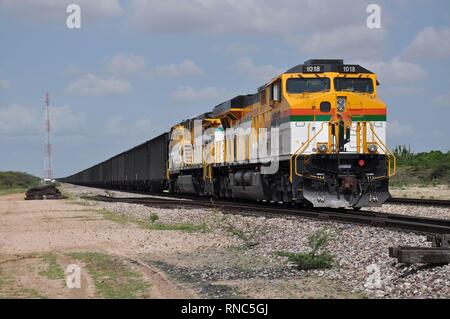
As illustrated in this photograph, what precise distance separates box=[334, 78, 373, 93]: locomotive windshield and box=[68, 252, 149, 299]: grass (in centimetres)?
962

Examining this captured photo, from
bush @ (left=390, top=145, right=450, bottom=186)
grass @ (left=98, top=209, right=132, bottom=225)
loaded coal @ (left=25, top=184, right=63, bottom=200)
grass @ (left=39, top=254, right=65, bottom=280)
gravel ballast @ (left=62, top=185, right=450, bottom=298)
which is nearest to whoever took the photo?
gravel ballast @ (left=62, top=185, right=450, bottom=298)

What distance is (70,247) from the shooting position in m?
13.6

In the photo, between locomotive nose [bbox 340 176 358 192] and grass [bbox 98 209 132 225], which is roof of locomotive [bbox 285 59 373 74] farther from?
grass [bbox 98 209 132 225]

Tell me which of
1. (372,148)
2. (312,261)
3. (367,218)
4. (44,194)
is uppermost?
(372,148)

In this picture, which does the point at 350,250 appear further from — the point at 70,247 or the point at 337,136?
the point at 337,136

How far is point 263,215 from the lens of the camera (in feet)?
58.2

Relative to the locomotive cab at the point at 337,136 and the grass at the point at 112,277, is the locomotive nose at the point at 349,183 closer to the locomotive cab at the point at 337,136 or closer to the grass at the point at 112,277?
the locomotive cab at the point at 337,136

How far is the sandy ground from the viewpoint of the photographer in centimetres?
862

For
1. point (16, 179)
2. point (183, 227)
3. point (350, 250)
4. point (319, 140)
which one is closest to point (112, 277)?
point (350, 250)

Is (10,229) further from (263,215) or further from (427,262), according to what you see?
(427,262)

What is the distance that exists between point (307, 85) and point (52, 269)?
10.7m

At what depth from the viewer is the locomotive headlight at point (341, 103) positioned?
18656mm

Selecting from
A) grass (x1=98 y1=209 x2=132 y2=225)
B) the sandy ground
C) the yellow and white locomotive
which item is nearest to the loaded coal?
grass (x1=98 y1=209 x2=132 y2=225)
